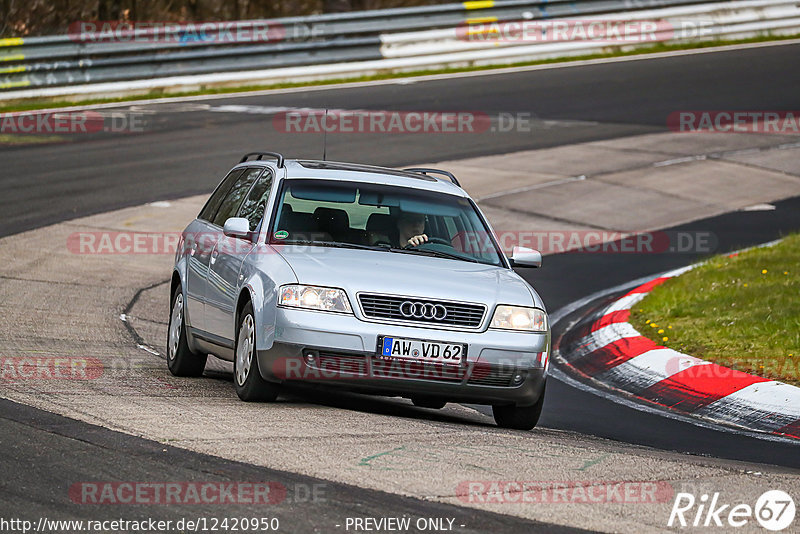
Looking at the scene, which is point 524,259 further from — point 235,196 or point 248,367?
point 235,196

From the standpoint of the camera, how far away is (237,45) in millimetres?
26562

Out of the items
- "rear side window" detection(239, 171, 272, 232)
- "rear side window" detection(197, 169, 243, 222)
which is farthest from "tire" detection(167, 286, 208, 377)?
"rear side window" detection(239, 171, 272, 232)

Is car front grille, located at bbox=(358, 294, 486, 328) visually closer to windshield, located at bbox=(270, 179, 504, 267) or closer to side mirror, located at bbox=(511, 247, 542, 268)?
windshield, located at bbox=(270, 179, 504, 267)

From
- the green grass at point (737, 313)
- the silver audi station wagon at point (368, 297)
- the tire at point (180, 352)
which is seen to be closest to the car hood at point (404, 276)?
the silver audi station wagon at point (368, 297)

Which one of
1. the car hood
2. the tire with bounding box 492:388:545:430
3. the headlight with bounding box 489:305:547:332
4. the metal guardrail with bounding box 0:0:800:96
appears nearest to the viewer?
the car hood

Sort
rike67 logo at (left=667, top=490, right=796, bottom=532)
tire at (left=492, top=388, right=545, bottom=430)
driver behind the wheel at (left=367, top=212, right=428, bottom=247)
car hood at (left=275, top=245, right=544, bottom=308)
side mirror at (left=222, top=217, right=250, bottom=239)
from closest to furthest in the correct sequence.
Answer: rike67 logo at (left=667, top=490, right=796, bottom=532), car hood at (left=275, top=245, right=544, bottom=308), tire at (left=492, top=388, right=545, bottom=430), side mirror at (left=222, top=217, right=250, bottom=239), driver behind the wheel at (left=367, top=212, right=428, bottom=247)

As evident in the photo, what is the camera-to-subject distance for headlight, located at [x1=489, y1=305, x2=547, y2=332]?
784 centimetres

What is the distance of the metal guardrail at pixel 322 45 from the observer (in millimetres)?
24312

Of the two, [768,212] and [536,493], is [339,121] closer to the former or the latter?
[768,212]

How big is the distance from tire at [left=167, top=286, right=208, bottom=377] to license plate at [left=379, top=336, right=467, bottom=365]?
7.43 feet

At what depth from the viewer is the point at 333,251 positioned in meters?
8.26

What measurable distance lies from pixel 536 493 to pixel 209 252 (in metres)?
4.12

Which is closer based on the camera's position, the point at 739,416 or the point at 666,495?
the point at 666,495

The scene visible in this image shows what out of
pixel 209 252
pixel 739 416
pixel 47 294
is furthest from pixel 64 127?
pixel 739 416
